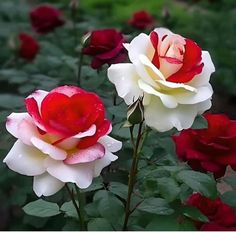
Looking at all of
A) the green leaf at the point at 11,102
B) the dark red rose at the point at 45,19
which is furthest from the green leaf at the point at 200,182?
the dark red rose at the point at 45,19

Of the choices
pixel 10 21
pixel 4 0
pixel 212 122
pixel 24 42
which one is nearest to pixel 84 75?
Result: pixel 212 122

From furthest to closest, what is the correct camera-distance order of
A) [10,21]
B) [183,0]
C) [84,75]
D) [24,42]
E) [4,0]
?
[183,0] → [4,0] → [10,21] → [24,42] → [84,75]

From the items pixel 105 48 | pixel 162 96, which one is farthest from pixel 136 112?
pixel 105 48

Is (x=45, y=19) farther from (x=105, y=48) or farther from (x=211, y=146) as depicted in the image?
(x=211, y=146)

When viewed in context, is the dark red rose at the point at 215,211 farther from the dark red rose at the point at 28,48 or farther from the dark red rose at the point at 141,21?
the dark red rose at the point at 28,48

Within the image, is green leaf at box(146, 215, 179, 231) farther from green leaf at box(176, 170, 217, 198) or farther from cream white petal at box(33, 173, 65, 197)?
cream white petal at box(33, 173, 65, 197)

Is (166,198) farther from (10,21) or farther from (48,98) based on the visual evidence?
(10,21)
